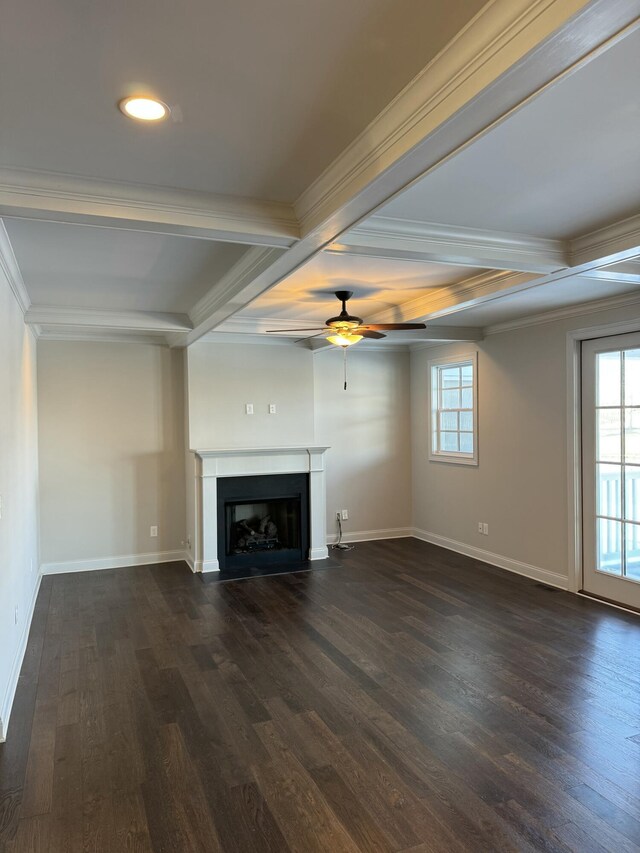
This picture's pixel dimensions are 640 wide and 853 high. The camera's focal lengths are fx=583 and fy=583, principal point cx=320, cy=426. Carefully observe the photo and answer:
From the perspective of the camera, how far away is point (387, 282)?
4.15 metres

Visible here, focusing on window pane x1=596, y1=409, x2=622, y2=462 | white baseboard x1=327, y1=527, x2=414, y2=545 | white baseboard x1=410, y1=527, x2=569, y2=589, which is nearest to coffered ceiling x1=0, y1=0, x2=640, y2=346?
window pane x1=596, y1=409, x2=622, y2=462

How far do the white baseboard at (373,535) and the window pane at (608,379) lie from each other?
3192 millimetres

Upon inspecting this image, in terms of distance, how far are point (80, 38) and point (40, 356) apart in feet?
15.7

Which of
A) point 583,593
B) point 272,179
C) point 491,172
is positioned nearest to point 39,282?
point 272,179

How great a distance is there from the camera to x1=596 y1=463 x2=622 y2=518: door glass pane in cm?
467

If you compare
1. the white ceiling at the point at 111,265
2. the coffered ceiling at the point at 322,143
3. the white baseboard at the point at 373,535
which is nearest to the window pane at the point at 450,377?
the white baseboard at the point at 373,535

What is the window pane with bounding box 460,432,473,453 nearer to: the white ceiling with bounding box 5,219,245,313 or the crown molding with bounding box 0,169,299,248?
the white ceiling with bounding box 5,219,245,313

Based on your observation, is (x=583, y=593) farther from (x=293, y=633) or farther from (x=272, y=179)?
(x=272, y=179)

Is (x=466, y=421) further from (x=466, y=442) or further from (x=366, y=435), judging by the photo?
(x=366, y=435)

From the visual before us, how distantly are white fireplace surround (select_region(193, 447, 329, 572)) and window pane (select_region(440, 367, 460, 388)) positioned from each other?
1703 mm

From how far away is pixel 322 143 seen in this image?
2061 millimetres

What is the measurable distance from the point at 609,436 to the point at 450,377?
2.26 m

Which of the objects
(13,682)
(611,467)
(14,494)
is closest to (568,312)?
(611,467)

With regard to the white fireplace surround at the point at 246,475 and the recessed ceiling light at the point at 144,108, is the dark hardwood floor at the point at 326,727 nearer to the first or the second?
the white fireplace surround at the point at 246,475
